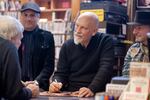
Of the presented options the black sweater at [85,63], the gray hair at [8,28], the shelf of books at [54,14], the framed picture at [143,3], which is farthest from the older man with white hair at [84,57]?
the shelf of books at [54,14]

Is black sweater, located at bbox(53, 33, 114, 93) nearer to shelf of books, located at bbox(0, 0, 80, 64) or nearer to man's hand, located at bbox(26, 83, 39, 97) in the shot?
man's hand, located at bbox(26, 83, 39, 97)

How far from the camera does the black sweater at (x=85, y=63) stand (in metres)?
3.19

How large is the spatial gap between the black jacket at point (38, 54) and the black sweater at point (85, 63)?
0.40 meters

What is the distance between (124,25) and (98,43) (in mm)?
1370

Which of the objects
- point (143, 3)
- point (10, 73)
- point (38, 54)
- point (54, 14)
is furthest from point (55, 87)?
point (54, 14)

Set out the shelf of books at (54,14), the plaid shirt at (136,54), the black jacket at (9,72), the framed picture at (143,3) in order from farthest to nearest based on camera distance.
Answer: the shelf of books at (54,14)
the framed picture at (143,3)
the plaid shirt at (136,54)
the black jacket at (9,72)

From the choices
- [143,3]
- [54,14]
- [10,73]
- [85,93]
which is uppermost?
[143,3]

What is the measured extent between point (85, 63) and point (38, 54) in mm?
686

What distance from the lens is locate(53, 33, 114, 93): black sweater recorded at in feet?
10.5

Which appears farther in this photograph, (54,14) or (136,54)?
(54,14)

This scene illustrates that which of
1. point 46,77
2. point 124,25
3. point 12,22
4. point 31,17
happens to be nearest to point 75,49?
point 46,77

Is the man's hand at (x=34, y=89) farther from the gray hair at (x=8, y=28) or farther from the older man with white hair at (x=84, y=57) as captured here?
the older man with white hair at (x=84, y=57)

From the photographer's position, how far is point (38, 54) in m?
3.70

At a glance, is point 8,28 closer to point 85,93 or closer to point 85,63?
point 85,93
